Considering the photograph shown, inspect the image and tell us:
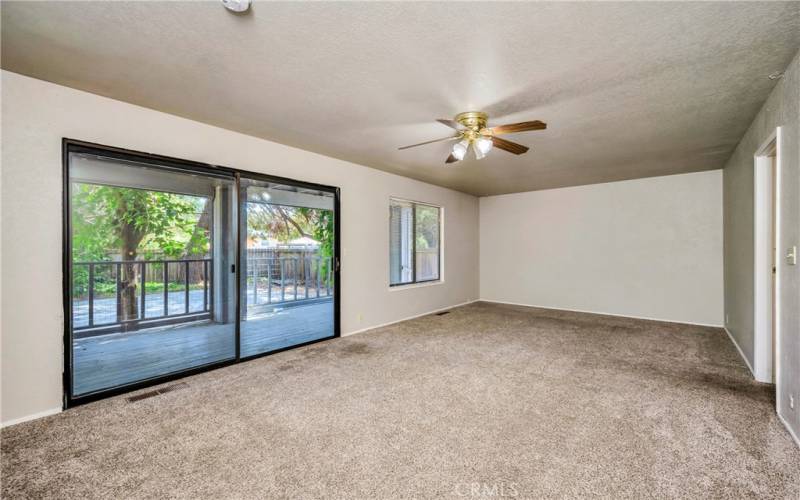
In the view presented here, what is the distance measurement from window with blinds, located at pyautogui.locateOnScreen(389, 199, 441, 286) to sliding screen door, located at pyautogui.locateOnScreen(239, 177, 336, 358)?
118 cm

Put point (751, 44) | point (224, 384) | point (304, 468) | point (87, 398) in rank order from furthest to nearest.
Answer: point (224, 384)
point (87, 398)
point (751, 44)
point (304, 468)

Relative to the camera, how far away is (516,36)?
1.93 metres

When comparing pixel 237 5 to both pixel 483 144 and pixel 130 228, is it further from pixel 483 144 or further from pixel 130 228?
pixel 130 228

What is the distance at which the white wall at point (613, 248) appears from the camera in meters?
5.28

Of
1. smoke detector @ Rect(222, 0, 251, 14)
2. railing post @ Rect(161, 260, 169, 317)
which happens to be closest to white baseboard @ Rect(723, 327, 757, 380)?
smoke detector @ Rect(222, 0, 251, 14)

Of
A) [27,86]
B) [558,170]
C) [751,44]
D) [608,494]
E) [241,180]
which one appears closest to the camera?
[608,494]

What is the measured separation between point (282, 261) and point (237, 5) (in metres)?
3.64

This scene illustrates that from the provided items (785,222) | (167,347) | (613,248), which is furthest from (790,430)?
(167,347)

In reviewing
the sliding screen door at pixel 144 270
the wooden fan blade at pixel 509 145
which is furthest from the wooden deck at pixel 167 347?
the wooden fan blade at pixel 509 145

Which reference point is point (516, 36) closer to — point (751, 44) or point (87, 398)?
point (751, 44)

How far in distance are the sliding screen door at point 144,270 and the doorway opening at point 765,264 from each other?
495 centimetres

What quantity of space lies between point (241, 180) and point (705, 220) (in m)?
6.54

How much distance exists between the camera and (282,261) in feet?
16.2

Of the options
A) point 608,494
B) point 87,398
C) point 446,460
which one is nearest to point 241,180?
point 87,398
